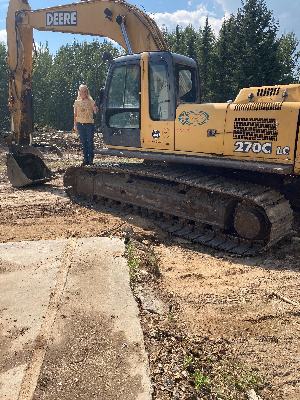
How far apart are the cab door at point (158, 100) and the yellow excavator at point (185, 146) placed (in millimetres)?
17

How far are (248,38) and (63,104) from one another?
17648 millimetres

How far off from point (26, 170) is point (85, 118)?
219cm

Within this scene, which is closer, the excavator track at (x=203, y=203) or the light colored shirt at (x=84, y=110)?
the excavator track at (x=203, y=203)

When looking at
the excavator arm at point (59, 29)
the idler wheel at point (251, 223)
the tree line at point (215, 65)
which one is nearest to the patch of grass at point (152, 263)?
the idler wheel at point (251, 223)

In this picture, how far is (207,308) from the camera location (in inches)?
167

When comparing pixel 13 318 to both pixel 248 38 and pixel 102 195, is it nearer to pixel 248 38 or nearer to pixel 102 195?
pixel 102 195

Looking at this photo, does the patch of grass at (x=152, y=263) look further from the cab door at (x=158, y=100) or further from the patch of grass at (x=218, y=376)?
the cab door at (x=158, y=100)

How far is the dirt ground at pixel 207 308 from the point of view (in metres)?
3.08

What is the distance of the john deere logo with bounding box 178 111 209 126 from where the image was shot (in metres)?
6.51

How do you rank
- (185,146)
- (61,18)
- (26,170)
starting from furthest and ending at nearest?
(26,170) < (61,18) < (185,146)

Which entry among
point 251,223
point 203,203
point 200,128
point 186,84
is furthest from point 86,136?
point 251,223

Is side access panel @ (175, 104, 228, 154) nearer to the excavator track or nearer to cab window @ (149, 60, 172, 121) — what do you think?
cab window @ (149, 60, 172, 121)

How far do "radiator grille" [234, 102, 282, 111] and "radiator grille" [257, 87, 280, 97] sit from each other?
Answer: 346 mm

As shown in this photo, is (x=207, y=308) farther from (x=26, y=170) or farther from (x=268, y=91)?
(x=26, y=170)
